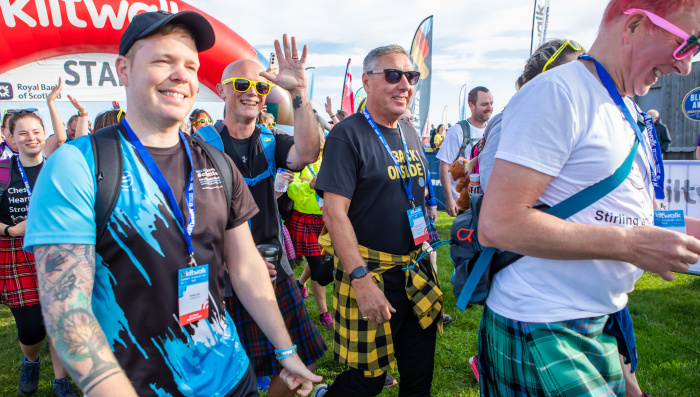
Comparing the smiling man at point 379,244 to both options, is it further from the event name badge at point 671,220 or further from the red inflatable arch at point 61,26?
the red inflatable arch at point 61,26

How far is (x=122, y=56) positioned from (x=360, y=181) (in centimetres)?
129

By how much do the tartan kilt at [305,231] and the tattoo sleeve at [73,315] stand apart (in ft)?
10.6

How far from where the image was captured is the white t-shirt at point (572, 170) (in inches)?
49.1

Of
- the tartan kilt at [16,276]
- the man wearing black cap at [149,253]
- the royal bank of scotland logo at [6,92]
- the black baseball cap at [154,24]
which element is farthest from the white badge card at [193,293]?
the royal bank of scotland logo at [6,92]

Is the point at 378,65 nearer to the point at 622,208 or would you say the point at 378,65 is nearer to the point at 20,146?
the point at 622,208

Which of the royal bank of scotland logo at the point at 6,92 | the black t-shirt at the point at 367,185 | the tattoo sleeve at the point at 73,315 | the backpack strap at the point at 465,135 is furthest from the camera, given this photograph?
the royal bank of scotland logo at the point at 6,92

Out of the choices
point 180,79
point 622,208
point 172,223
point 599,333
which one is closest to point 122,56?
point 180,79

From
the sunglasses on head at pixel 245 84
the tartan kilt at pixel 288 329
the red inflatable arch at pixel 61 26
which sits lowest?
the tartan kilt at pixel 288 329

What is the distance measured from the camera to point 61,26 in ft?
24.0

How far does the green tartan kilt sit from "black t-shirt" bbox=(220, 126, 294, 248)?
5.30 ft

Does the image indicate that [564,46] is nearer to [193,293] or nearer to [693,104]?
[193,293]

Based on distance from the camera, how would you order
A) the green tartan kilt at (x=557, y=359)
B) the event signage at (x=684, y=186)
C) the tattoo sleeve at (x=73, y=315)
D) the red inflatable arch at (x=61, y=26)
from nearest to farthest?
the tattoo sleeve at (x=73, y=315) → the green tartan kilt at (x=557, y=359) → the event signage at (x=684, y=186) → the red inflatable arch at (x=61, y=26)

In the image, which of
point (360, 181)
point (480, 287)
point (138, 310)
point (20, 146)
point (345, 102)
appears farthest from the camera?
point (345, 102)

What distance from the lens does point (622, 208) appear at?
1.37 m
